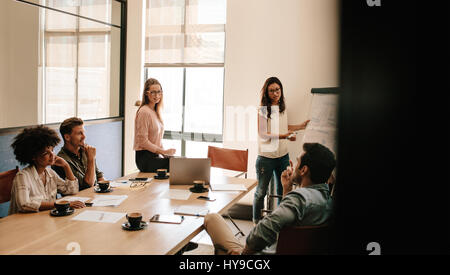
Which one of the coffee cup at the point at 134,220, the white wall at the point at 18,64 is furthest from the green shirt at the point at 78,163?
the white wall at the point at 18,64

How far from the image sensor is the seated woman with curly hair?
206cm

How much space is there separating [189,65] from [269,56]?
1.13m

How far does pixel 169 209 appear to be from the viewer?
7.25 ft

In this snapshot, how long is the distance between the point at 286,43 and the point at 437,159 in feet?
13.5

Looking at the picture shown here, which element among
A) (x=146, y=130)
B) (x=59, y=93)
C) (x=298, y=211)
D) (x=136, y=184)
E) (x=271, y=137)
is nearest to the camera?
(x=298, y=211)

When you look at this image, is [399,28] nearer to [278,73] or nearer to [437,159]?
[437,159]

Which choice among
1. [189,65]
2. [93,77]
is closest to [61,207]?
[189,65]

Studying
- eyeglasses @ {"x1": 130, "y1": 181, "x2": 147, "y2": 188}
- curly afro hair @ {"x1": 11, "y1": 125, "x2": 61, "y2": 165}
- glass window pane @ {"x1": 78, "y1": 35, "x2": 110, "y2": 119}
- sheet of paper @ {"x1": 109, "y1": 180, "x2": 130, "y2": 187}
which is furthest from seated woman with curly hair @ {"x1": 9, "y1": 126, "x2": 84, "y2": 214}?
glass window pane @ {"x1": 78, "y1": 35, "x2": 110, "y2": 119}

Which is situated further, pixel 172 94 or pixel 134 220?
pixel 172 94

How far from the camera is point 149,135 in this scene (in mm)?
3516

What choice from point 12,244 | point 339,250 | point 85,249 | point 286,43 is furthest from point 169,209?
point 286,43

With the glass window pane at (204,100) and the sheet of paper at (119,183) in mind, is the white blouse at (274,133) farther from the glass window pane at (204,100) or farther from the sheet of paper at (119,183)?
the sheet of paper at (119,183)

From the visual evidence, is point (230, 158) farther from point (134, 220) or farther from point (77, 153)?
point (134, 220)

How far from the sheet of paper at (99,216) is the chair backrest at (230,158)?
1.92 m
